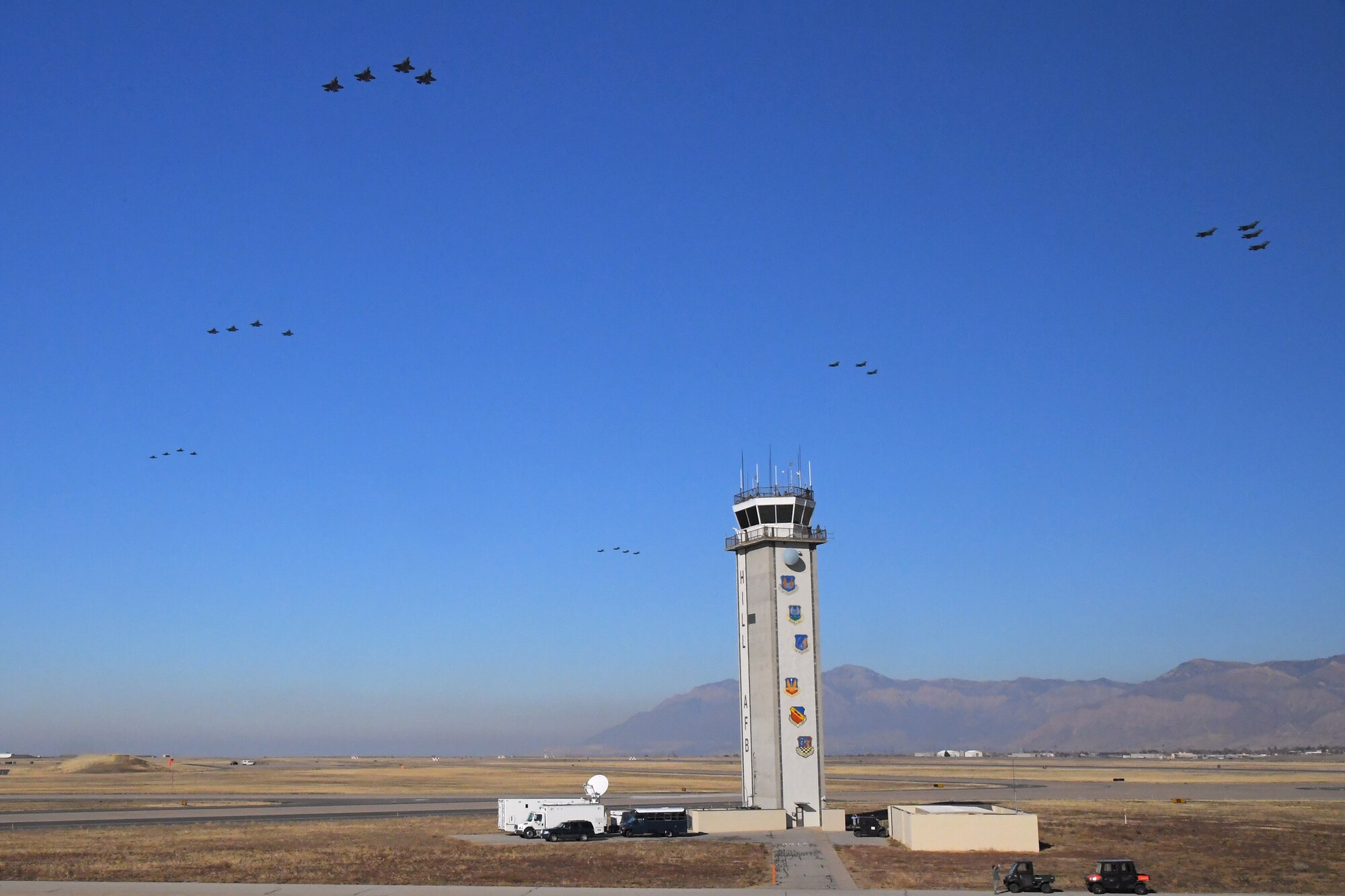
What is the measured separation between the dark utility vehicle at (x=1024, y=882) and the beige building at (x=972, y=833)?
646 inches

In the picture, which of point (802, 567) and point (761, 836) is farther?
point (802, 567)

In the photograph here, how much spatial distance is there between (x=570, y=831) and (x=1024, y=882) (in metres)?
29.8

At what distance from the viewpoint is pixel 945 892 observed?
4412 centimetres

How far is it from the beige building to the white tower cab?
Result: 458 inches

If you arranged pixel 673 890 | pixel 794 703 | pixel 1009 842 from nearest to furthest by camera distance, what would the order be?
pixel 673 890, pixel 1009 842, pixel 794 703

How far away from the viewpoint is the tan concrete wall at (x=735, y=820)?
70.8m

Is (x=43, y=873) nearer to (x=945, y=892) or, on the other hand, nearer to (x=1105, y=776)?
(x=945, y=892)

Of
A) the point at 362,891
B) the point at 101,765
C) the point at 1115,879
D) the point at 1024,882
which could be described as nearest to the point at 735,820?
the point at 1024,882

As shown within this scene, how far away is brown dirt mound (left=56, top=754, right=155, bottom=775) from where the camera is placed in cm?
18050

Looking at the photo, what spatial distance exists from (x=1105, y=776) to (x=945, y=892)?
461 ft

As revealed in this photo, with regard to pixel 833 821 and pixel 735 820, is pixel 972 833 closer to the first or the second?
pixel 833 821

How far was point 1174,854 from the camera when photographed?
6147 centimetres

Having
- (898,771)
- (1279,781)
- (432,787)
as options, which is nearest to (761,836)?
(432,787)

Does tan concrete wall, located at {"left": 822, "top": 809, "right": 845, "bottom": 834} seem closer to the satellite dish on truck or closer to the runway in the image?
the satellite dish on truck
